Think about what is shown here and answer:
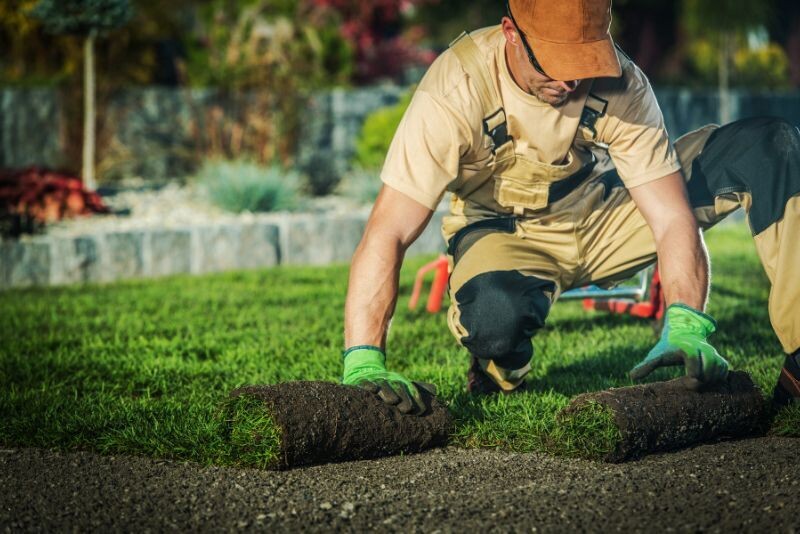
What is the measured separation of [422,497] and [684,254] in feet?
4.38

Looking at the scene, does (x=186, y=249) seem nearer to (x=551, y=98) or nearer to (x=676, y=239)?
(x=551, y=98)

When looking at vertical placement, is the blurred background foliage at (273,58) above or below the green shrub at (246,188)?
above

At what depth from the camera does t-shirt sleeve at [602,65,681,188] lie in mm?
4055

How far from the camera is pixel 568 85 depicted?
12.8 feet

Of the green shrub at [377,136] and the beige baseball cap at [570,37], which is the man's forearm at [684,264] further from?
the green shrub at [377,136]

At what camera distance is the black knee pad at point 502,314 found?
4.10m

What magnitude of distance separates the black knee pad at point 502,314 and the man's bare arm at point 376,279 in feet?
1.65

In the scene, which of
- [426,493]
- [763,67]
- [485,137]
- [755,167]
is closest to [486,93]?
[485,137]

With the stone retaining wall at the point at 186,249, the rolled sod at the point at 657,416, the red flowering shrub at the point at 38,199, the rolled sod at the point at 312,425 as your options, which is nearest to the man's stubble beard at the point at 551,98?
the rolled sod at the point at 657,416

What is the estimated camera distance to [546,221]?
173 inches

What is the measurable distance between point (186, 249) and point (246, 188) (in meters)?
0.96

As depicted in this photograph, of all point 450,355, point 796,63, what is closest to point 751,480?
point 450,355

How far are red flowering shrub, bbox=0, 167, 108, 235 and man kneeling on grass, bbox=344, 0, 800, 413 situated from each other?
4.18 m

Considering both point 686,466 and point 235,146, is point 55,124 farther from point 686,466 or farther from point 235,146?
point 686,466
